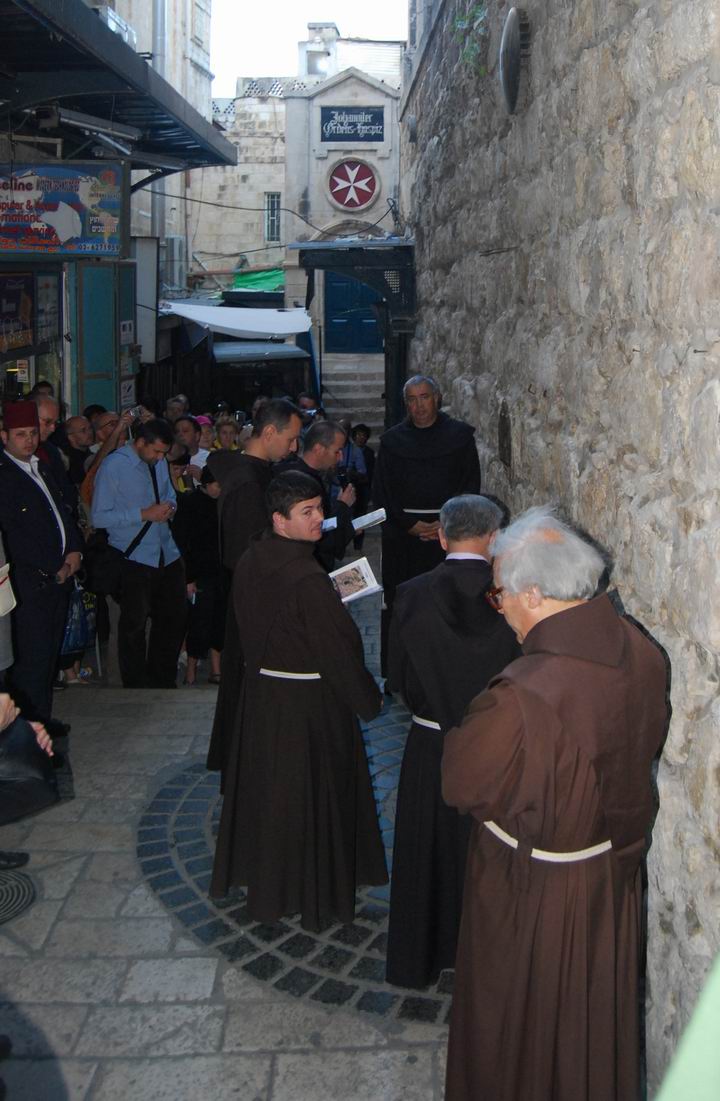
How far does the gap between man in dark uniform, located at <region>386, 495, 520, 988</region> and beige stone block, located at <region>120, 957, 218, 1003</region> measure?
68 centimetres

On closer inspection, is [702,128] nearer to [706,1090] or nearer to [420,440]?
[706,1090]

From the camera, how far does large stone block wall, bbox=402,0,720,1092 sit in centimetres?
289

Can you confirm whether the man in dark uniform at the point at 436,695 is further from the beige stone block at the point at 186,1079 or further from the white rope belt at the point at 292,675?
the beige stone block at the point at 186,1079

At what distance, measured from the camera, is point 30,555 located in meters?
5.85

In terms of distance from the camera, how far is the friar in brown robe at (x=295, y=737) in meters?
4.31

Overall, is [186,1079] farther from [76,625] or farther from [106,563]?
[106,563]

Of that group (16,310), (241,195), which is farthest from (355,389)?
(241,195)

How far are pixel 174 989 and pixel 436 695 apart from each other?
1.46 metres

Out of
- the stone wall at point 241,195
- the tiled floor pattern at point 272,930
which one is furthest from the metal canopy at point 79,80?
the stone wall at point 241,195

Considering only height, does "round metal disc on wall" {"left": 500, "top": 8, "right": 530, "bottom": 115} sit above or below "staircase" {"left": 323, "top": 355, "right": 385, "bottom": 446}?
above

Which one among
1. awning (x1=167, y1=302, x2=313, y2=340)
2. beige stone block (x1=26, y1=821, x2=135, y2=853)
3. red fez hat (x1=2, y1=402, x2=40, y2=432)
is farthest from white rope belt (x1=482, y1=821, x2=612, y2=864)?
awning (x1=167, y1=302, x2=313, y2=340)

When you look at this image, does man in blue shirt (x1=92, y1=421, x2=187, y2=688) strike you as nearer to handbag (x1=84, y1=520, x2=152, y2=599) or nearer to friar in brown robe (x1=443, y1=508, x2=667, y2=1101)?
handbag (x1=84, y1=520, x2=152, y2=599)

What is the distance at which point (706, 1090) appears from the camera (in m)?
1.68

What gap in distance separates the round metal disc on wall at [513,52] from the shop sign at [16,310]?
6617 mm
